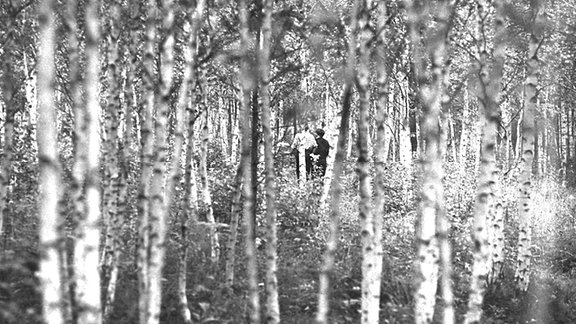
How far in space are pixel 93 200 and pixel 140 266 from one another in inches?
58.8

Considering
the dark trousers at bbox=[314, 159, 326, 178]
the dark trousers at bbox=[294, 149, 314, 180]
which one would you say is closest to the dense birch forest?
the dark trousers at bbox=[314, 159, 326, 178]

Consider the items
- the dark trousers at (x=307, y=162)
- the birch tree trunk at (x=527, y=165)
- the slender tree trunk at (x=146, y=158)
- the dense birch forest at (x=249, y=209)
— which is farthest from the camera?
the dark trousers at (x=307, y=162)

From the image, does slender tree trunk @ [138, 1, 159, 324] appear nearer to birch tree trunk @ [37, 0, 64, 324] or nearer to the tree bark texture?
the tree bark texture

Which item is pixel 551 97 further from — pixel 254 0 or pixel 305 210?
pixel 254 0

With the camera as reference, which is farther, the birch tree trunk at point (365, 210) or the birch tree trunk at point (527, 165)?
the birch tree trunk at point (527, 165)

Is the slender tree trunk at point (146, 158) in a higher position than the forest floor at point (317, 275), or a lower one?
higher

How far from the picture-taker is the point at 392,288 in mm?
7516

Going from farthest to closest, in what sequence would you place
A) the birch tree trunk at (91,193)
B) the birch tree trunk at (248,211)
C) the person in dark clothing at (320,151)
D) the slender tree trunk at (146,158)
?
the person in dark clothing at (320,151) → the birch tree trunk at (248,211) → the slender tree trunk at (146,158) → the birch tree trunk at (91,193)

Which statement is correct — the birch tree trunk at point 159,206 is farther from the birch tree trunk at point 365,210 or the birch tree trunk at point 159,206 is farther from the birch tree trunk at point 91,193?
the birch tree trunk at point 365,210

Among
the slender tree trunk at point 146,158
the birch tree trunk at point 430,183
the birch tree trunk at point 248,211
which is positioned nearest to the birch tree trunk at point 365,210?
the birch tree trunk at point 430,183

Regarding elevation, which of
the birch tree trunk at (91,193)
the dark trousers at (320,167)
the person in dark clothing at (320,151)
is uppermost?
the person in dark clothing at (320,151)

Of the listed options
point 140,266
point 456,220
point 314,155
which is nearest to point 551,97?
point 314,155

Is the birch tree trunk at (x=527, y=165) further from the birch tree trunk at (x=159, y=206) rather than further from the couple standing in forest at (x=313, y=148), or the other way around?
the couple standing in forest at (x=313, y=148)

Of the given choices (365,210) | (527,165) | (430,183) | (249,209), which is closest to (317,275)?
(365,210)
